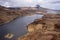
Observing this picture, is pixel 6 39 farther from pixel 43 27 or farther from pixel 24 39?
pixel 43 27

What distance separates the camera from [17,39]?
29922mm

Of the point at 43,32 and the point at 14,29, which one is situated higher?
the point at 43,32

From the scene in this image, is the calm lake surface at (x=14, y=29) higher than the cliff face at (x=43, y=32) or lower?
lower

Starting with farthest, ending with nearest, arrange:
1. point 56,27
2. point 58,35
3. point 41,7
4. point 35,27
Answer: point 41,7 → point 35,27 → point 56,27 → point 58,35

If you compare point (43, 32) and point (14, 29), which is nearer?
point (43, 32)

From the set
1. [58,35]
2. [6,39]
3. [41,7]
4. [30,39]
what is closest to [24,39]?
[30,39]

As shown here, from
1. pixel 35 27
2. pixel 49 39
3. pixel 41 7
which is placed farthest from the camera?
pixel 41 7

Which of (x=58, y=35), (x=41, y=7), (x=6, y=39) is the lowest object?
(x=41, y=7)

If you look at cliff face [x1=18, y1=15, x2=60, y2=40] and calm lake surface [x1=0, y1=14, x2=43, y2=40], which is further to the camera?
calm lake surface [x1=0, y1=14, x2=43, y2=40]

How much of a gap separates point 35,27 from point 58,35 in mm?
11485

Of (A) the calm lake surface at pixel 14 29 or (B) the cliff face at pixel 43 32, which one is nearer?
(B) the cliff face at pixel 43 32

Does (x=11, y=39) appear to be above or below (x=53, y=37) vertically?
below

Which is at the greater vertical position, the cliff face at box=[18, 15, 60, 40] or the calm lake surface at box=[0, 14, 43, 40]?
the cliff face at box=[18, 15, 60, 40]

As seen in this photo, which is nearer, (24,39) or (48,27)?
(24,39)
